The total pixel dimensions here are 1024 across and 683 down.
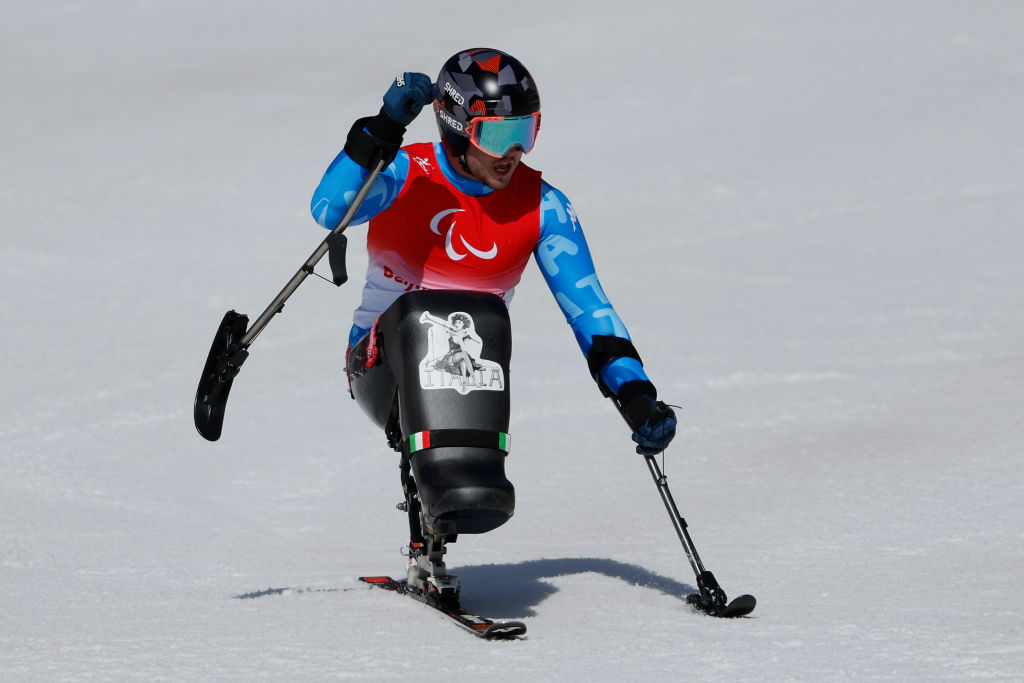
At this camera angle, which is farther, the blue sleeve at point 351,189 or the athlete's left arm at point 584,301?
the athlete's left arm at point 584,301

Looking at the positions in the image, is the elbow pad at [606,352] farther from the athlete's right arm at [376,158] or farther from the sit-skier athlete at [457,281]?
the athlete's right arm at [376,158]

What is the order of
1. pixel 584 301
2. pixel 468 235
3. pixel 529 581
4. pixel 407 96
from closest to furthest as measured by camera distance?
pixel 407 96, pixel 468 235, pixel 584 301, pixel 529 581

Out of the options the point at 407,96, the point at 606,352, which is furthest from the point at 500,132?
the point at 606,352

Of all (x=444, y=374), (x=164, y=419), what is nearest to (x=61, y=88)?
(x=164, y=419)

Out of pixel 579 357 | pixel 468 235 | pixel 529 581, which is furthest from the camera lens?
pixel 579 357

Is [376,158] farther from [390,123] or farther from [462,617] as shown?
[462,617]

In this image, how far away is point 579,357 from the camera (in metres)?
10.1

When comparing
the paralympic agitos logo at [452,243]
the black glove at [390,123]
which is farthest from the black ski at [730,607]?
the black glove at [390,123]

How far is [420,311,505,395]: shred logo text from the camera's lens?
5094mm

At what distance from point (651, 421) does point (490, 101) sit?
1185 millimetres

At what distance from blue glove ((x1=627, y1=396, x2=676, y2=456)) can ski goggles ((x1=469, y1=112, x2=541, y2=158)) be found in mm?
935

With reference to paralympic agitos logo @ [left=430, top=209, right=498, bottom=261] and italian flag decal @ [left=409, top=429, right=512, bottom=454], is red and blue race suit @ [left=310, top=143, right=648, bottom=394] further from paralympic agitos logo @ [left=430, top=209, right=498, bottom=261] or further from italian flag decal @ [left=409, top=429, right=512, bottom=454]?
italian flag decal @ [left=409, top=429, right=512, bottom=454]

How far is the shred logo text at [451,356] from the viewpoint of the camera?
5094 mm

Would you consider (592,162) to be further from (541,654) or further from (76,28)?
(541,654)
